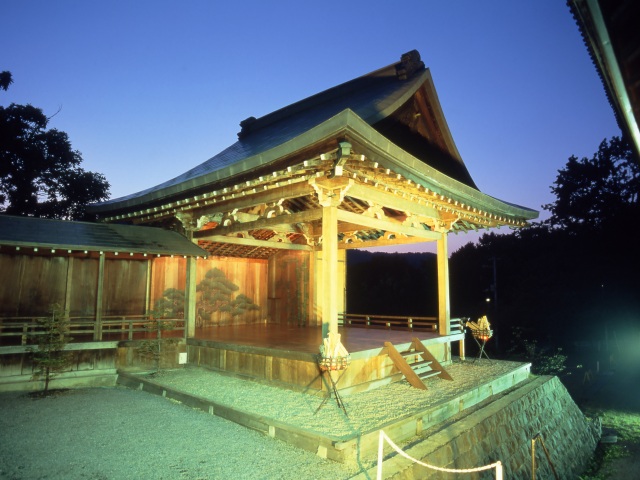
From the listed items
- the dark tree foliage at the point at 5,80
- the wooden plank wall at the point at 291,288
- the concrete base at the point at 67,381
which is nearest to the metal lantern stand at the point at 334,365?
the concrete base at the point at 67,381

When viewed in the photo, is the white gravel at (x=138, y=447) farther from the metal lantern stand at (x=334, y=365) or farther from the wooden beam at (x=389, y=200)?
the wooden beam at (x=389, y=200)

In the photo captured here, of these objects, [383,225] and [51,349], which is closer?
[51,349]

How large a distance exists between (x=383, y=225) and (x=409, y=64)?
5.56 meters

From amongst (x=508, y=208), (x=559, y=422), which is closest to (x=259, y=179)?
(x=508, y=208)

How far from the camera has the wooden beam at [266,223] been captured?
831 cm

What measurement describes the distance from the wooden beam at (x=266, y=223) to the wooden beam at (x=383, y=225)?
564mm

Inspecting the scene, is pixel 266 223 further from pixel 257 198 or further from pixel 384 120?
pixel 384 120

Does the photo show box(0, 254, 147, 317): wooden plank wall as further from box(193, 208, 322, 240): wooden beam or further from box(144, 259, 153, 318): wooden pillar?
box(193, 208, 322, 240): wooden beam

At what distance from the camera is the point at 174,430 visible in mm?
5887

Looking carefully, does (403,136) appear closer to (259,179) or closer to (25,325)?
(259,179)

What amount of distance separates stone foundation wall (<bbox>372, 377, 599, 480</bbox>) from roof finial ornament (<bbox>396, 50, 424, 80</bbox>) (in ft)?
29.7

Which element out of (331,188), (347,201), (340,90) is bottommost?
(331,188)

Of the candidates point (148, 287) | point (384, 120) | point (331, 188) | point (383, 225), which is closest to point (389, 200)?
point (383, 225)

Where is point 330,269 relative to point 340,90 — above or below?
below
